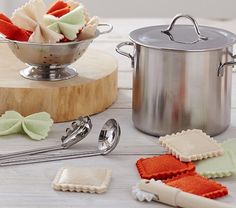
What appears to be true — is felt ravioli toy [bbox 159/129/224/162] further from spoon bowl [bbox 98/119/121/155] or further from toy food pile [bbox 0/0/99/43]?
toy food pile [bbox 0/0/99/43]

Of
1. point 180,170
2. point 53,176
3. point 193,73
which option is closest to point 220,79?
point 193,73

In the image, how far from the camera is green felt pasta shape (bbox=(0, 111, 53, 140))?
993mm

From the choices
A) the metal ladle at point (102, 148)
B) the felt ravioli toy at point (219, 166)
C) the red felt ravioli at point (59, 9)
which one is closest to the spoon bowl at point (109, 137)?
the metal ladle at point (102, 148)

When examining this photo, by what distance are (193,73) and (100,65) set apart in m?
0.29

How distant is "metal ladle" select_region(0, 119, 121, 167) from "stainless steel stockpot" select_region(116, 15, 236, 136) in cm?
6

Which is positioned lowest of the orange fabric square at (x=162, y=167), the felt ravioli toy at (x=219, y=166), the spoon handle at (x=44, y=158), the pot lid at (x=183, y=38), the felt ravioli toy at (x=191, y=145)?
the spoon handle at (x=44, y=158)

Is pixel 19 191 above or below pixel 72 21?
below

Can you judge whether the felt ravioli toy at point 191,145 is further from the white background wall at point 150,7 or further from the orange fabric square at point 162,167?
the white background wall at point 150,7

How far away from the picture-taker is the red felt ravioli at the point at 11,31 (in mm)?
1042

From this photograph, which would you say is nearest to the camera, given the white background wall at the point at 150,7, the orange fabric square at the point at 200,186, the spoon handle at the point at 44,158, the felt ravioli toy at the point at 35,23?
the orange fabric square at the point at 200,186

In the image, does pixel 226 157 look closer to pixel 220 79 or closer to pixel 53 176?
pixel 220 79

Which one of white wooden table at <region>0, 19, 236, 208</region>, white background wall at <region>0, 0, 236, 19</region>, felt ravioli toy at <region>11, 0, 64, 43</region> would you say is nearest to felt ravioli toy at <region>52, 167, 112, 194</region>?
white wooden table at <region>0, 19, 236, 208</region>

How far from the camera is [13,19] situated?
1.05 metres

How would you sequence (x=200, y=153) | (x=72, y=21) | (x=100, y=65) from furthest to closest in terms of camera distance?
1. (x=100, y=65)
2. (x=72, y=21)
3. (x=200, y=153)
